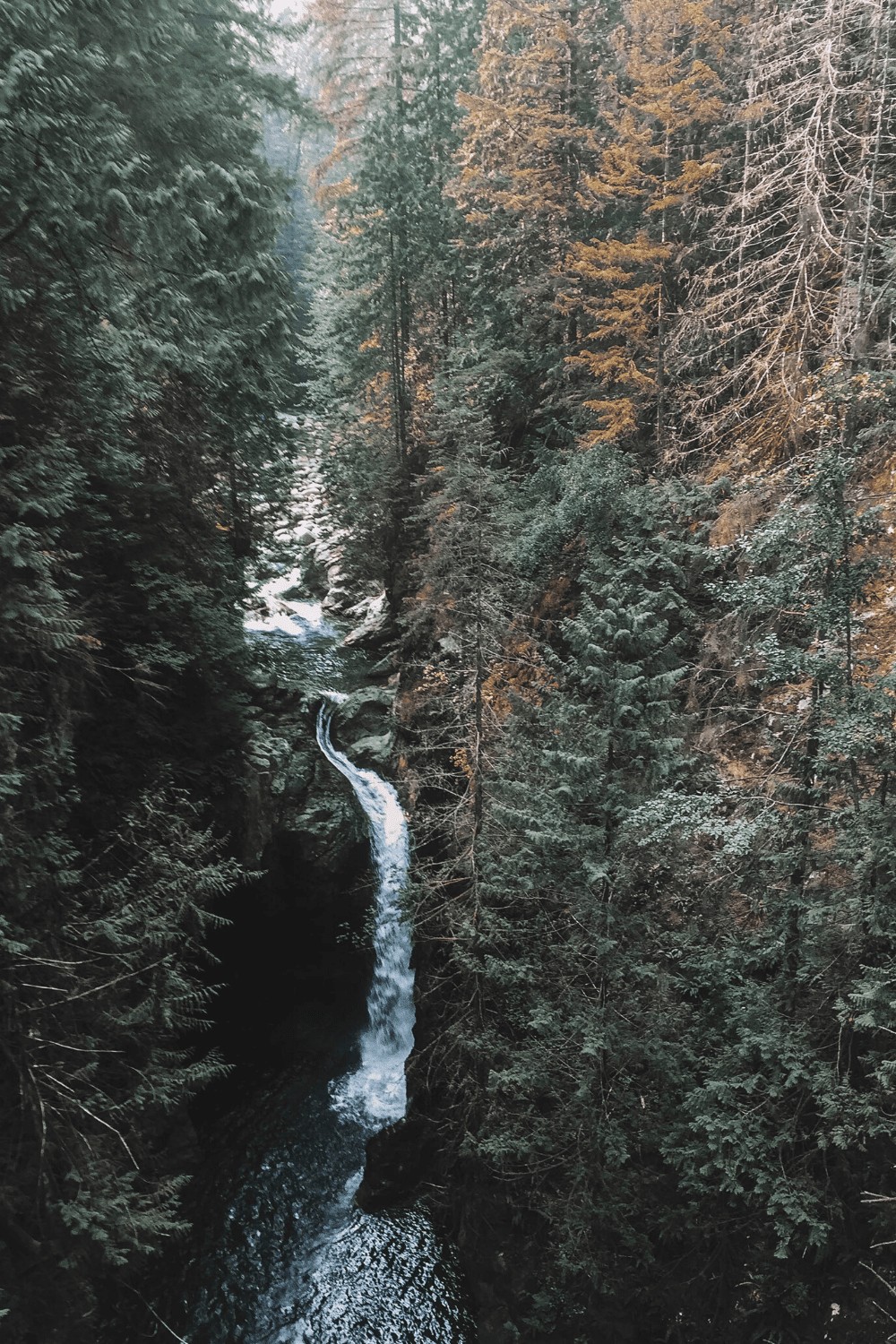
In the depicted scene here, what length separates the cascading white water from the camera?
1326 centimetres

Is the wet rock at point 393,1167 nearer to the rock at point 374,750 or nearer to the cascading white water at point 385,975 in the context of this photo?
the cascading white water at point 385,975

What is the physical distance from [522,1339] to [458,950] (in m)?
4.51

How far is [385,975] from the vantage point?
14.8m

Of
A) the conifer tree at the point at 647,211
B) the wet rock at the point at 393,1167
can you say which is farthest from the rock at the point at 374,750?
the conifer tree at the point at 647,211

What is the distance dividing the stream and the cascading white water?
0.9 inches

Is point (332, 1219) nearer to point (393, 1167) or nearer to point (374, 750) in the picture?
point (393, 1167)

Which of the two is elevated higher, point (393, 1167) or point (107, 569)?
point (107, 569)

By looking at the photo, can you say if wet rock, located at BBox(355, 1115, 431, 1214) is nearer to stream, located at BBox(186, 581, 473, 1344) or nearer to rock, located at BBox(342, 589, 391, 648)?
stream, located at BBox(186, 581, 473, 1344)

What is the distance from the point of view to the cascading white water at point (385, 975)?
13258 millimetres

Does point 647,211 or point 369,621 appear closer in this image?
point 647,211

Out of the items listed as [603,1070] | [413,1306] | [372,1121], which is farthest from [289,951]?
[603,1070]

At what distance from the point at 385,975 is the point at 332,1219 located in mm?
4284

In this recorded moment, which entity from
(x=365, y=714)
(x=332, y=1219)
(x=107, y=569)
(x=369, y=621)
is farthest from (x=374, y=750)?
(x=332, y=1219)

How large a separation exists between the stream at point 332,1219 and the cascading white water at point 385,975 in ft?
0.08
